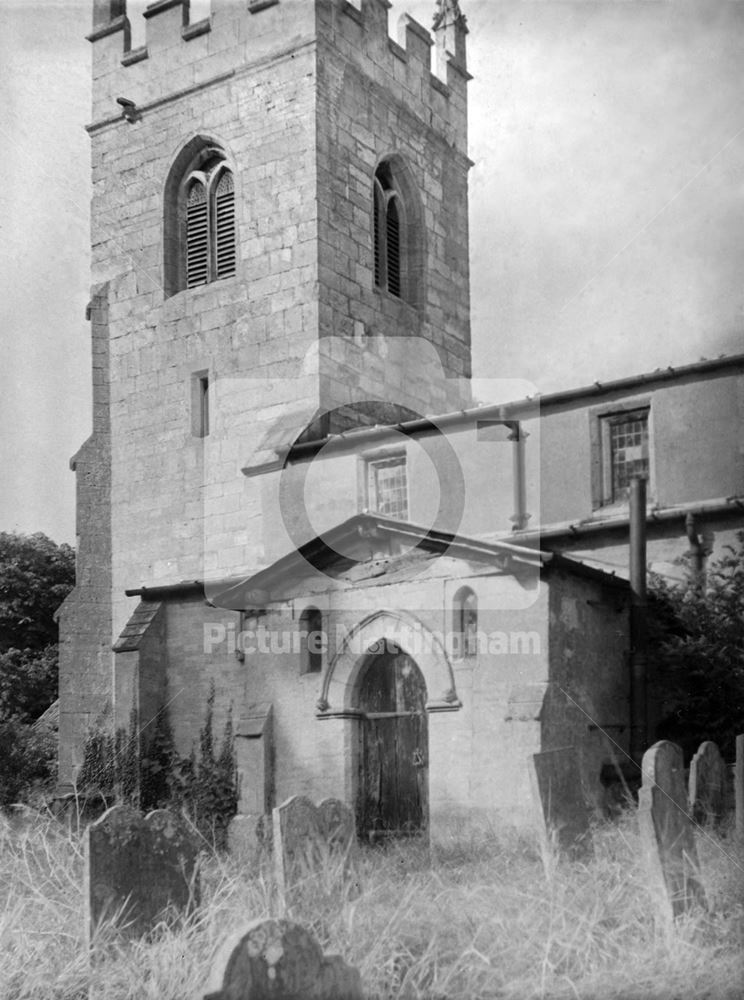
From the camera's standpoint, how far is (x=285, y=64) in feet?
92.0

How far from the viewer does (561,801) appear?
13836 millimetres

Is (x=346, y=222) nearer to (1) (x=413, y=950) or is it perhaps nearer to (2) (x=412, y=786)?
(2) (x=412, y=786)

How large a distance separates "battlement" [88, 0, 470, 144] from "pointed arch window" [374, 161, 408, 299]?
6.93 ft

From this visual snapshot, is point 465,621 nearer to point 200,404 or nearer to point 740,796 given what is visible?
point 740,796

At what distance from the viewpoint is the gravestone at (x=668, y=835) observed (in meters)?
10.7

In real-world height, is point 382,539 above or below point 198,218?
below

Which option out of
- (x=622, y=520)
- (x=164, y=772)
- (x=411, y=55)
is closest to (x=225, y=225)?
(x=411, y=55)

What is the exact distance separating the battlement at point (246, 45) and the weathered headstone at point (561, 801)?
18626mm

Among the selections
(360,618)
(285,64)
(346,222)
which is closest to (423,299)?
(346,222)

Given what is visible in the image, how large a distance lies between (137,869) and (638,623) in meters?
10.6

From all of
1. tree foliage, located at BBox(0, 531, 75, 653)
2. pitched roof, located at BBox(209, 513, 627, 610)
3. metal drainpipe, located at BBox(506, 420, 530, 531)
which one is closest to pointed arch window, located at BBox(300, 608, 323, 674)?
pitched roof, located at BBox(209, 513, 627, 610)

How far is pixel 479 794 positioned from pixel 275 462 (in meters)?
10.6

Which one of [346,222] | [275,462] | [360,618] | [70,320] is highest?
[346,222]

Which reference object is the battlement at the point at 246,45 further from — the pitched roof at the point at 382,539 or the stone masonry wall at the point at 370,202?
the pitched roof at the point at 382,539
